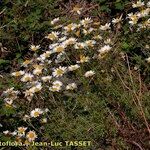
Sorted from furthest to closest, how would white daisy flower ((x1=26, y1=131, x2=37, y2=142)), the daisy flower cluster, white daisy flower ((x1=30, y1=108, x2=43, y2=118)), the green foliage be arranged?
the green foliage
the daisy flower cluster
white daisy flower ((x1=30, y1=108, x2=43, y2=118))
white daisy flower ((x1=26, y1=131, x2=37, y2=142))

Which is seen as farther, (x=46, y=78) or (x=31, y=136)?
(x=46, y=78)

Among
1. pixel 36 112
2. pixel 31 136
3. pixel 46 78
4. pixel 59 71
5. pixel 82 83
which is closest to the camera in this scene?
pixel 31 136

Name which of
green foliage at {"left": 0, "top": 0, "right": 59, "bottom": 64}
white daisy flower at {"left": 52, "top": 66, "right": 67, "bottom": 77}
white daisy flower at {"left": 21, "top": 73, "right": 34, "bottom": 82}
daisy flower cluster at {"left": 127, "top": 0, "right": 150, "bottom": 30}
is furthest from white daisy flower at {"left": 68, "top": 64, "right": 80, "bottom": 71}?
green foliage at {"left": 0, "top": 0, "right": 59, "bottom": 64}

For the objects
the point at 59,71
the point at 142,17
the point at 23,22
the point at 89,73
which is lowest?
the point at 23,22

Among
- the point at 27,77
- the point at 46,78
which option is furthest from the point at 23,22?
the point at 46,78

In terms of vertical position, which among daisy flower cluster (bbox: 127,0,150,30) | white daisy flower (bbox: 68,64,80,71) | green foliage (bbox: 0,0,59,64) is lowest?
green foliage (bbox: 0,0,59,64)

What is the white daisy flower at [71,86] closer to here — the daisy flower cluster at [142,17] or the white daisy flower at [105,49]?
the white daisy flower at [105,49]

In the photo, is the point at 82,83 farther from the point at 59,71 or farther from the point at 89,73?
the point at 59,71

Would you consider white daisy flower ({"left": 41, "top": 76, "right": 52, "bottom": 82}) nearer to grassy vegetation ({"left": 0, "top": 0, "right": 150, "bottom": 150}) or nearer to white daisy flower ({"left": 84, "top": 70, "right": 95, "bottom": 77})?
grassy vegetation ({"left": 0, "top": 0, "right": 150, "bottom": 150})

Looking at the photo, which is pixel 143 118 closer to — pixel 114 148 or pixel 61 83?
pixel 114 148
